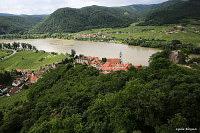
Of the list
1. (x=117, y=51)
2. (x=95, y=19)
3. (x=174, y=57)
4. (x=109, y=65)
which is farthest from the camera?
(x=95, y=19)

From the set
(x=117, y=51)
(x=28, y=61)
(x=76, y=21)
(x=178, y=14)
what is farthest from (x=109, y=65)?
(x=76, y=21)

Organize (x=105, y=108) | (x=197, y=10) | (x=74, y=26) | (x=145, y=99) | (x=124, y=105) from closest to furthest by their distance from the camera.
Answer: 1. (x=145, y=99)
2. (x=124, y=105)
3. (x=105, y=108)
4. (x=197, y=10)
5. (x=74, y=26)

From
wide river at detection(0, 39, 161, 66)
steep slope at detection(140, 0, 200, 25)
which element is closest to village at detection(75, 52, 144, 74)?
wide river at detection(0, 39, 161, 66)

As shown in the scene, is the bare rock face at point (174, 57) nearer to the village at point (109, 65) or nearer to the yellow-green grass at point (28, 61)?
the village at point (109, 65)

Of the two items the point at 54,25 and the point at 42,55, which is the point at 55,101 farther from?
the point at 54,25

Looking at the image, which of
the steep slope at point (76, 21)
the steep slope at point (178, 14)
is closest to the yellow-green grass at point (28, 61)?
the steep slope at point (76, 21)

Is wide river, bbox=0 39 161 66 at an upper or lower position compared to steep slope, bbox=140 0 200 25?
lower

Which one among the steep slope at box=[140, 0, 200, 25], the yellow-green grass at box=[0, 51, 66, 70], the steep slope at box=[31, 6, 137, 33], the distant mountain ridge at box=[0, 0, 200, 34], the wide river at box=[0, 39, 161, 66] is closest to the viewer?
the wide river at box=[0, 39, 161, 66]

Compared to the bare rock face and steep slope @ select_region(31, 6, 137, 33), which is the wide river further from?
steep slope @ select_region(31, 6, 137, 33)

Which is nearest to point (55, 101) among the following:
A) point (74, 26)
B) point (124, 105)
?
point (124, 105)

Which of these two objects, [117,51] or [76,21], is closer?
[117,51]

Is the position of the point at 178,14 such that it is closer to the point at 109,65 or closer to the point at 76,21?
the point at 76,21
